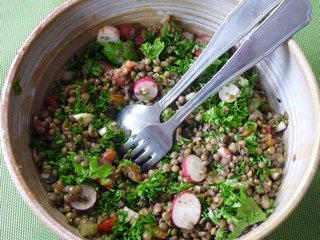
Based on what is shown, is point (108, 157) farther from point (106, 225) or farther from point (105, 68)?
point (105, 68)

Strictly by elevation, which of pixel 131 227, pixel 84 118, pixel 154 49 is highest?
pixel 154 49

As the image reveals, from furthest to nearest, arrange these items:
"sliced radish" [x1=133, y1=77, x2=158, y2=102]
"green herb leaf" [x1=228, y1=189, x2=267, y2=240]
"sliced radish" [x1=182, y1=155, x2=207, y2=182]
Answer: "sliced radish" [x1=133, y1=77, x2=158, y2=102]
"sliced radish" [x1=182, y1=155, x2=207, y2=182]
"green herb leaf" [x1=228, y1=189, x2=267, y2=240]

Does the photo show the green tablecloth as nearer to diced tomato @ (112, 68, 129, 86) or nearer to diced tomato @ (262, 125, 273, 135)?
diced tomato @ (262, 125, 273, 135)

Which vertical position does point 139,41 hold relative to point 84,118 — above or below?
above

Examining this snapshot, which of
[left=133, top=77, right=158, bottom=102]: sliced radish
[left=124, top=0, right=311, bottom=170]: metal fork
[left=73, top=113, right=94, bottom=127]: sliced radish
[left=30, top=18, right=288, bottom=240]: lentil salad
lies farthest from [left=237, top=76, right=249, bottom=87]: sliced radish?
[left=73, top=113, right=94, bottom=127]: sliced radish

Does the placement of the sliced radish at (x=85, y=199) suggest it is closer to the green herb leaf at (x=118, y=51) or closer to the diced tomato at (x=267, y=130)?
the green herb leaf at (x=118, y=51)

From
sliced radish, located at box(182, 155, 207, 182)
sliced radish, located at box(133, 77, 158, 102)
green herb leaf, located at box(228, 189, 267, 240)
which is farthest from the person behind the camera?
sliced radish, located at box(133, 77, 158, 102)

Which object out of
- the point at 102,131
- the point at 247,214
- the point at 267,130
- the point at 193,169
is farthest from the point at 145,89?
the point at 247,214

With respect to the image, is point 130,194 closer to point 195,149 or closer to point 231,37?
point 195,149
